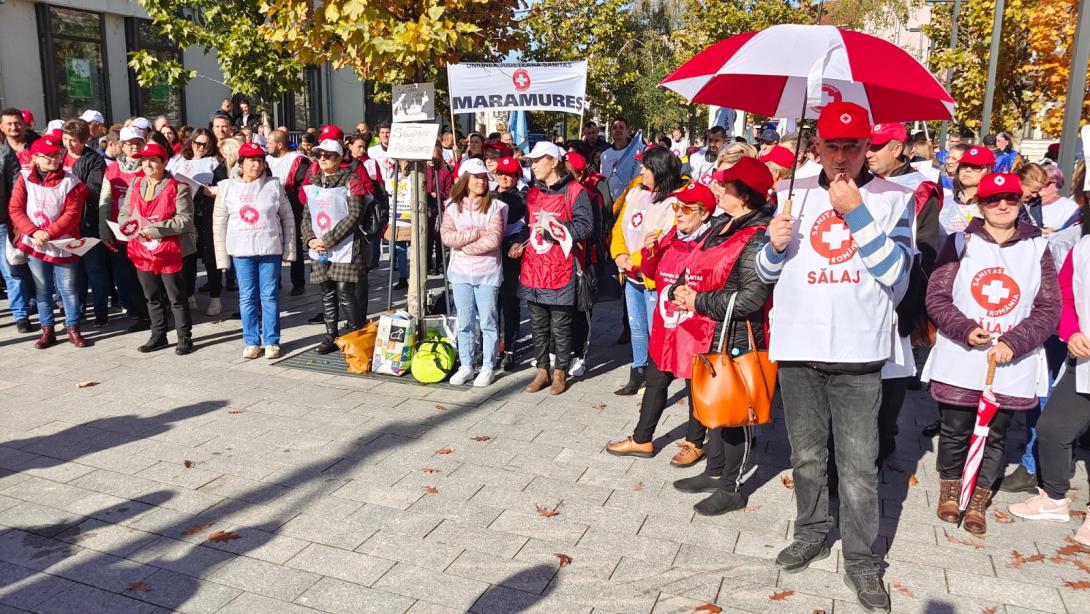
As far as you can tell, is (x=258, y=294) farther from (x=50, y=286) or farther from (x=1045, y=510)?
(x=1045, y=510)

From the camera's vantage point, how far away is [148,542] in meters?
4.38

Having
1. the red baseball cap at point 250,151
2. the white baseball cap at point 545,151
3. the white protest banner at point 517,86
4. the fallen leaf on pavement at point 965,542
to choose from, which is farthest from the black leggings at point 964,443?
the red baseball cap at point 250,151

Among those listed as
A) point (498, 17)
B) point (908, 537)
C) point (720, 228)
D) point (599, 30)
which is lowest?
point (908, 537)

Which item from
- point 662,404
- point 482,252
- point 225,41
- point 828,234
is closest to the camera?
point 828,234

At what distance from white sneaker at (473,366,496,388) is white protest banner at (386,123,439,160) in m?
1.84

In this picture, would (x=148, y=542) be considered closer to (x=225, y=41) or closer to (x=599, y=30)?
(x=225, y=41)

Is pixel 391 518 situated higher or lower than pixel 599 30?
lower

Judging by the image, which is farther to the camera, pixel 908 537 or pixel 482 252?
pixel 482 252

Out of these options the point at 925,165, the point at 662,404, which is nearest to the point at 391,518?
the point at 662,404

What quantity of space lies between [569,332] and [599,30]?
63.4 feet

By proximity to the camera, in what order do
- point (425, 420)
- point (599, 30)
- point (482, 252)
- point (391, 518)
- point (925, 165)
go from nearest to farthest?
point (391, 518), point (425, 420), point (482, 252), point (925, 165), point (599, 30)

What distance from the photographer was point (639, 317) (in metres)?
6.89

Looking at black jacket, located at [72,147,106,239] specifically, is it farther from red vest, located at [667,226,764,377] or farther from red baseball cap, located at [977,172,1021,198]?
red baseball cap, located at [977,172,1021,198]

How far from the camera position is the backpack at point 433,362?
7148 millimetres
